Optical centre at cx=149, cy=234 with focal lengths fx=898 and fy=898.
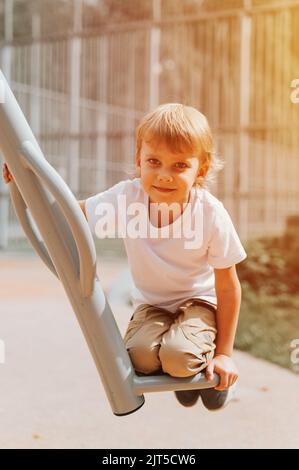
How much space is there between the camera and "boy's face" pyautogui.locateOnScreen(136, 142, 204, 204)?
4.66 ft

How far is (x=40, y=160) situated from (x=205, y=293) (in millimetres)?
475

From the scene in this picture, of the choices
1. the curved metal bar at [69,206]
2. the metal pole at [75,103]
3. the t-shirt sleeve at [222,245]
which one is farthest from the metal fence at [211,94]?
the curved metal bar at [69,206]

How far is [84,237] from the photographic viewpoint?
1.35 m

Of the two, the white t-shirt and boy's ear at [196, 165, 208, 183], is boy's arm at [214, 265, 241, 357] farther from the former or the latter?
boy's ear at [196, 165, 208, 183]

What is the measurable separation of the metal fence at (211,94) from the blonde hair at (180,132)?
5444mm

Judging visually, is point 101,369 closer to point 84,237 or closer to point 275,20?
point 84,237

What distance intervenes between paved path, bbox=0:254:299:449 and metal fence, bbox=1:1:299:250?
8.03ft

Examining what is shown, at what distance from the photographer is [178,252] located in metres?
1.58

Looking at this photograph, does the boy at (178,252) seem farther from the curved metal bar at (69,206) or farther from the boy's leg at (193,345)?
the curved metal bar at (69,206)

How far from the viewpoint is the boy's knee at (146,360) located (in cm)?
150
